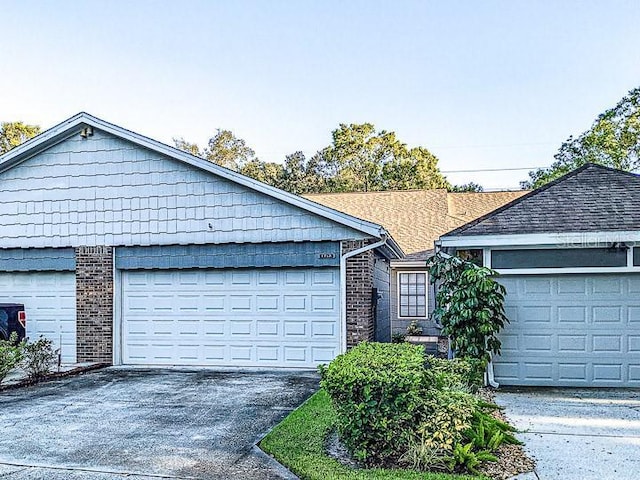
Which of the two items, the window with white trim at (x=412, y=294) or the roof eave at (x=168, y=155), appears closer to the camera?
the roof eave at (x=168, y=155)

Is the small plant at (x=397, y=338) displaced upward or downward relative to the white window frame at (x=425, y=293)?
downward

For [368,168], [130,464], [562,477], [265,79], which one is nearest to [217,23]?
[265,79]

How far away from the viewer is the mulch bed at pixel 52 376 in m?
9.59

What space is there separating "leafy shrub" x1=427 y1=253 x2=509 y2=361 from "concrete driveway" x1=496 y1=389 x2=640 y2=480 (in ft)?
2.67

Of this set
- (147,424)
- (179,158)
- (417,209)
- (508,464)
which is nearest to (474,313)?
(508,464)

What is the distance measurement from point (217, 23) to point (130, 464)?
12.7m

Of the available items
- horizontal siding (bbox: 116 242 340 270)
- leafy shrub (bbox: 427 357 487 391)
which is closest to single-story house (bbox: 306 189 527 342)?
horizontal siding (bbox: 116 242 340 270)

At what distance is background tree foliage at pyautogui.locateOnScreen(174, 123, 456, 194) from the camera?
36.7 metres

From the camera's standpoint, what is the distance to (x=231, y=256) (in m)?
11.5

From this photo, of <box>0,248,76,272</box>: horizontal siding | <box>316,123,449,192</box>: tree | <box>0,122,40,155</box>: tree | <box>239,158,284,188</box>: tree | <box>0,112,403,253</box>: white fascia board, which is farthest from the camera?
<box>239,158,284,188</box>: tree

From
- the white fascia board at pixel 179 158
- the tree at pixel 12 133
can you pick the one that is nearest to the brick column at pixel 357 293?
the white fascia board at pixel 179 158

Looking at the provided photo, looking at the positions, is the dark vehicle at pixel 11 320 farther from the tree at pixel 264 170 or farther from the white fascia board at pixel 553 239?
the tree at pixel 264 170

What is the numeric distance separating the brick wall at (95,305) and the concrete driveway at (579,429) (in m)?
7.69

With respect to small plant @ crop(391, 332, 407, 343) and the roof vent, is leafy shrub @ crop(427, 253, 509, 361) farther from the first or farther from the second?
the roof vent
